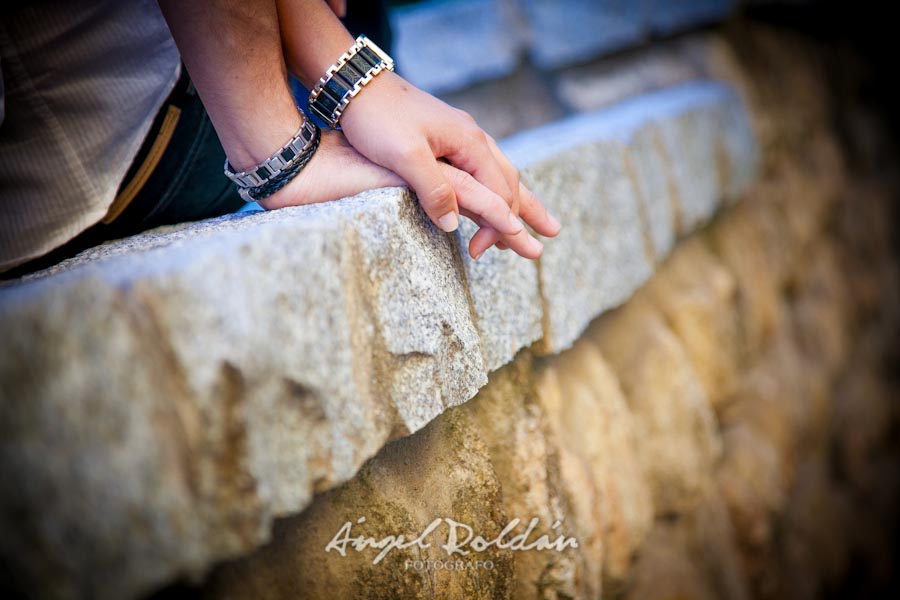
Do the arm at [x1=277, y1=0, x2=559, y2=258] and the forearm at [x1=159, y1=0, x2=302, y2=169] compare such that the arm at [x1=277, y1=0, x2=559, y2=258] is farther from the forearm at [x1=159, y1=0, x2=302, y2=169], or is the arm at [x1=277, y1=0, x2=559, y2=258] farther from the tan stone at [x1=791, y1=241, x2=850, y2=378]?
the tan stone at [x1=791, y1=241, x2=850, y2=378]

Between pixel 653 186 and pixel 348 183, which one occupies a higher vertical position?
pixel 348 183

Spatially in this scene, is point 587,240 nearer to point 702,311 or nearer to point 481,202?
point 481,202

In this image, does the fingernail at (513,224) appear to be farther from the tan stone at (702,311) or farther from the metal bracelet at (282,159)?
the tan stone at (702,311)

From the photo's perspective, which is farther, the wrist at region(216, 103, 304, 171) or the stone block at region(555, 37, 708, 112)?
the stone block at region(555, 37, 708, 112)

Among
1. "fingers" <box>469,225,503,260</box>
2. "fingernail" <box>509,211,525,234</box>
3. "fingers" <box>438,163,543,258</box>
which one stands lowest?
"fingers" <box>469,225,503,260</box>

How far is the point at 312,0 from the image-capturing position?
0.72 meters

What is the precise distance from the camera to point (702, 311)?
1372 millimetres

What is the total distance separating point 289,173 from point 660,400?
85 centimetres

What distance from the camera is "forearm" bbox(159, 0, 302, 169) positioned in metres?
0.62

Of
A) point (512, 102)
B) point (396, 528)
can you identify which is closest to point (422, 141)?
point (396, 528)

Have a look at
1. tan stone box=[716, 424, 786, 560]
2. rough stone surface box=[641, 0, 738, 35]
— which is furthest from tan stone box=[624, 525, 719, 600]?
rough stone surface box=[641, 0, 738, 35]

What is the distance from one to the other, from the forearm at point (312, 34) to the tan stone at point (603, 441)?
51 cm

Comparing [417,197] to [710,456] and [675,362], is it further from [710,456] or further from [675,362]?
[710,456]

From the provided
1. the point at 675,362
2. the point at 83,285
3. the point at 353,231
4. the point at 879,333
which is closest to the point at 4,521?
the point at 83,285
